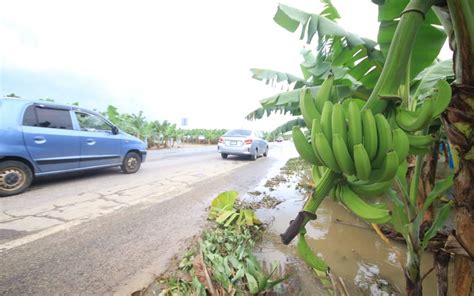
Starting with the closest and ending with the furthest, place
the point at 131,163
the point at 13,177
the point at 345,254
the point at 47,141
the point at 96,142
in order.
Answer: the point at 345,254, the point at 13,177, the point at 47,141, the point at 96,142, the point at 131,163

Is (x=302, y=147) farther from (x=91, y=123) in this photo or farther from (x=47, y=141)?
(x=91, y=123)

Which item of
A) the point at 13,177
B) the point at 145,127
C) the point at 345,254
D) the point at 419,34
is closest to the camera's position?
the point at 419,34

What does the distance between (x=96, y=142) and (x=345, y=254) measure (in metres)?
5.67

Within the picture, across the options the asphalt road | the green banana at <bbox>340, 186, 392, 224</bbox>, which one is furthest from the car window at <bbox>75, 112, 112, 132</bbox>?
the green banana at <bbox>340, 186, 392, 224</bbox>

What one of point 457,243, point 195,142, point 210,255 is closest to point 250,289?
point 210,255

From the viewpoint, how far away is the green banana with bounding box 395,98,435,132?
919 mm

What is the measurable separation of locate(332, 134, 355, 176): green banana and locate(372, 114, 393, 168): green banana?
0.17 m

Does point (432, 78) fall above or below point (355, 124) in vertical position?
above

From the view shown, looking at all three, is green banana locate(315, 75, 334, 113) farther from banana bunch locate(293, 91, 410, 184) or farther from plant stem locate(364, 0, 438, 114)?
plant stem locate(364, 0, 438, 114)

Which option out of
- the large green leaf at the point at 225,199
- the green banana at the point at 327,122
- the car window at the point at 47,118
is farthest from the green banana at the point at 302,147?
the car window at the point at 47,118

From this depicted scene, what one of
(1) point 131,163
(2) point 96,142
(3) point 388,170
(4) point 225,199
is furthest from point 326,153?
(1) point 131,163

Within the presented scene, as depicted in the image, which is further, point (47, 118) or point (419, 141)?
point (47, 118)

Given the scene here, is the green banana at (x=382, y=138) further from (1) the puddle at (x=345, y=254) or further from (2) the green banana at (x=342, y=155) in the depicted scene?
(1) the puddle at (x=345, y=254)

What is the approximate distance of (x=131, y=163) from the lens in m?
6.51
